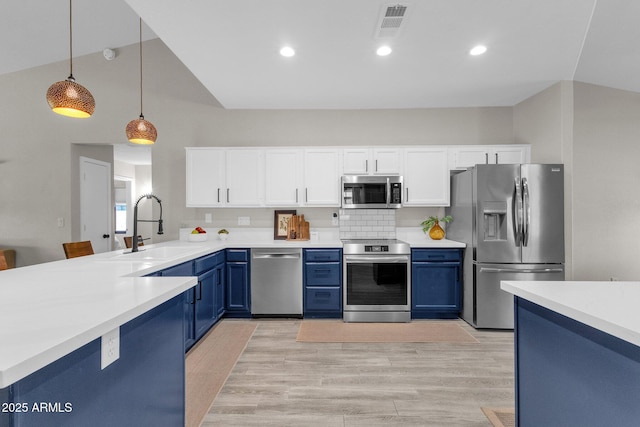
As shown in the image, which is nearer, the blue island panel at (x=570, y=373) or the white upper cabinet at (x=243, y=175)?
the blue island panel at (x=570, y=373)

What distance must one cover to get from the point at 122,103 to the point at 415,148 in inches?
162

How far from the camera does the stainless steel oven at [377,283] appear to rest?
3951 millimetres

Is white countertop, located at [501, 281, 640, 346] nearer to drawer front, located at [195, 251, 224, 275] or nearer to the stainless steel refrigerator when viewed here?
the stainless steel refrigerator

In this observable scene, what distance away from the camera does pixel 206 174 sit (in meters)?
4.39

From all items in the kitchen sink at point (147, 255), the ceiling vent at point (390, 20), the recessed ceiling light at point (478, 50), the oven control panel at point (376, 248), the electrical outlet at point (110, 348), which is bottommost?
the electrical outlet at point (110, 348)

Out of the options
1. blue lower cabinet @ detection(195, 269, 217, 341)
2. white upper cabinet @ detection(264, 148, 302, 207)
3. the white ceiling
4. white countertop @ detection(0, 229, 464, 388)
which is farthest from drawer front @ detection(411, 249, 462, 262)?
white countertop @ detection(0, 229, 464, 388)

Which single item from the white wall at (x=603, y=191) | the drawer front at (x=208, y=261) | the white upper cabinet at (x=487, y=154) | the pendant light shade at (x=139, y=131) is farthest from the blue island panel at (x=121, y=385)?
the white wall at (x=603, y=191)

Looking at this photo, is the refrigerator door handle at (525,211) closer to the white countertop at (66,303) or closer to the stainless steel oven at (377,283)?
the stainless steel oven at (377,283)

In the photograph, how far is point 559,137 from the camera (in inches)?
151

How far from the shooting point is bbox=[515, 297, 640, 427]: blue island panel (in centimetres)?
110

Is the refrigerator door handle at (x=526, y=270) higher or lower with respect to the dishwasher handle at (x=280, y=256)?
lower

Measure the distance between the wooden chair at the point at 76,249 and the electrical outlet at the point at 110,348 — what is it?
8.08ft

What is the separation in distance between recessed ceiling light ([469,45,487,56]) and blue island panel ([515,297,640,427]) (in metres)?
2.48

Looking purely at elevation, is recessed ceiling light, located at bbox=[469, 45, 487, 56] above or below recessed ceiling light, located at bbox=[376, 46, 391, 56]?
above
